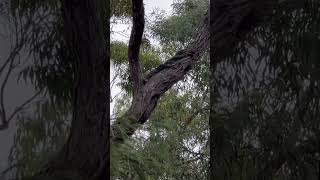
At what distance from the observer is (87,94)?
691mm

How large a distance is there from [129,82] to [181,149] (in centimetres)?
48

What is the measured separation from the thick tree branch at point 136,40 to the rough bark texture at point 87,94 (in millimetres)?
1254

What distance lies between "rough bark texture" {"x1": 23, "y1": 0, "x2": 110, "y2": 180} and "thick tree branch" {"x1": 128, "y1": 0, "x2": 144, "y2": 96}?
1.25 m

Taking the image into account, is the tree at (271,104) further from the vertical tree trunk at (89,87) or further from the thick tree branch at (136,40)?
the thick tree branch at (136,40)

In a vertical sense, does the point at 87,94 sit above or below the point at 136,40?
below

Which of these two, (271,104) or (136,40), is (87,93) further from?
(136,40)

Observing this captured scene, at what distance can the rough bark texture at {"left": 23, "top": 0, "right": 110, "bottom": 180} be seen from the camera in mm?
674

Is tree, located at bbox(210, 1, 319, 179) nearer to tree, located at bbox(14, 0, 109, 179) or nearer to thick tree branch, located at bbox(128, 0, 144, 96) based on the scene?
tree, located at bbox(14, 0, 109, 179)

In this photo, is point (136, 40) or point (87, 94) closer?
point (87, 94)

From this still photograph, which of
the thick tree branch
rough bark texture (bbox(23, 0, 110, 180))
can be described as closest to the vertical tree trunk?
rough bark texture (bbox(23, 0, 110, 180))

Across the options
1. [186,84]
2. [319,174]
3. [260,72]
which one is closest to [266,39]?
[260,72]

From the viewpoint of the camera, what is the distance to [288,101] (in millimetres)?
671

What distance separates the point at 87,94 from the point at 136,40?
4.58 ft

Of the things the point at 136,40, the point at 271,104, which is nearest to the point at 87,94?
the point at 271,104
